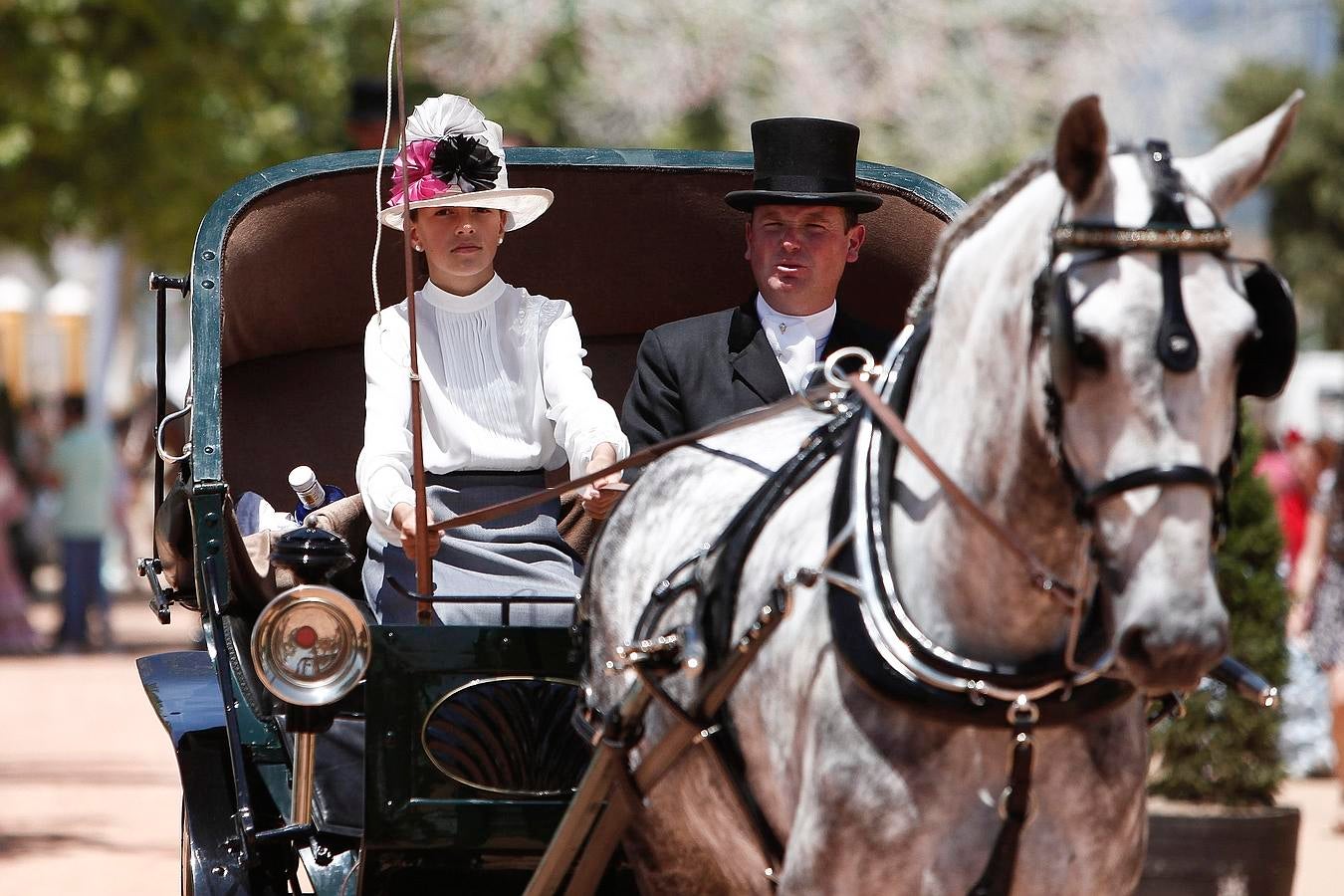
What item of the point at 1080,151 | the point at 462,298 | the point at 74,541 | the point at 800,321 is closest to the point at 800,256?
the point at 800,321

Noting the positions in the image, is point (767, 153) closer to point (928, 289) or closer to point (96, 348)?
point (928, 289)

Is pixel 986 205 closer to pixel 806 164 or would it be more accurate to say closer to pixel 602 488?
pixel 602 488

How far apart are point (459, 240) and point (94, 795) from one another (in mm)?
6172

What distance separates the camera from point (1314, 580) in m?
9.04

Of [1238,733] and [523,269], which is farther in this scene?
[1238,733]

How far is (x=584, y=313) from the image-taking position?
5488 mm

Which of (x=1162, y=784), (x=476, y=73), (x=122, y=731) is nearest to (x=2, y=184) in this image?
(x=476, y=73)

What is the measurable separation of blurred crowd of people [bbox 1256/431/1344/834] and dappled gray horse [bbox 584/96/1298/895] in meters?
4.55

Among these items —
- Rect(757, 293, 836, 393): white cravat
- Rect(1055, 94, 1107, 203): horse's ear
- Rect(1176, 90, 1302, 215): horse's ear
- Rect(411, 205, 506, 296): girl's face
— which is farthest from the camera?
Rect(757, 293, 836, 393): white cravat

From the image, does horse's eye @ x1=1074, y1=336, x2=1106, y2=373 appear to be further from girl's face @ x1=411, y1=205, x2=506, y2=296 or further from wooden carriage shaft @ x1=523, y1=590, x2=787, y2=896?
girl's face @ x1=411, y1=205, x2=506, y2=296

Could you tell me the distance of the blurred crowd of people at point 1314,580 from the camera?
8.59 m

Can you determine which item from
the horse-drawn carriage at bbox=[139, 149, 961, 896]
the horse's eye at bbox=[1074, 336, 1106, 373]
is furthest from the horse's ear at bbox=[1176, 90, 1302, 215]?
the horse-drawn carriage at bbox=[139, 149, 961, 896]

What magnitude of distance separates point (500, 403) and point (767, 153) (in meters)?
0.82

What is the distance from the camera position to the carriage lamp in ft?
12.3
